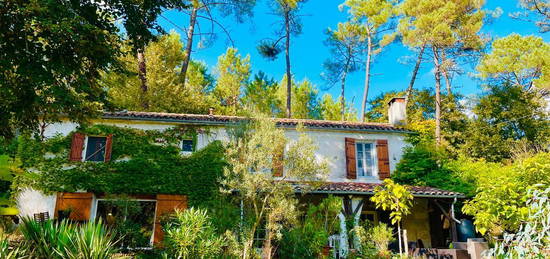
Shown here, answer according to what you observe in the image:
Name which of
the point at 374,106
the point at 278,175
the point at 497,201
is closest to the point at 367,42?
the point at 374,106

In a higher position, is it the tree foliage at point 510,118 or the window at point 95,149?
the tree foliage at point 510,118

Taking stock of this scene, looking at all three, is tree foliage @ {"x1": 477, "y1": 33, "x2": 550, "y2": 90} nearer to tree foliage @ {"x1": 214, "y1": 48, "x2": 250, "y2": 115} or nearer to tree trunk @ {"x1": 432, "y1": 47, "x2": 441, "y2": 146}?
tree trunk @ {"x1": 432, "y1": 47, "x2": 441, "y2": 146}

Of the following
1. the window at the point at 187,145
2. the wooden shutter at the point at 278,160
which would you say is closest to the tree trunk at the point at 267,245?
the wooden shutter at the point at 278,160

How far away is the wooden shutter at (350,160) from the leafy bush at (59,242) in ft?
32.8

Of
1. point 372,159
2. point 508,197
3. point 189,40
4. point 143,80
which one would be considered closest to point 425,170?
point 372,159

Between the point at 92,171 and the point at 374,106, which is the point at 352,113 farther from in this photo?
the point at 92,171

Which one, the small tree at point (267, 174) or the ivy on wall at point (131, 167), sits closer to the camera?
the small tree at point (267, 174)

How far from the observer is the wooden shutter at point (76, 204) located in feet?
38.5

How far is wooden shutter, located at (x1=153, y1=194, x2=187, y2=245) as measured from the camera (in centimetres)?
1217

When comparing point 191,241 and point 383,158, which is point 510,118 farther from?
point 191,241

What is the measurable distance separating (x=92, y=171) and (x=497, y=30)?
71.8 feet

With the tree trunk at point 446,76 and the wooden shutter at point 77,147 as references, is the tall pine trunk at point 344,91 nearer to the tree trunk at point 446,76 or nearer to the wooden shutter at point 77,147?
the tree trunk at point 446,76

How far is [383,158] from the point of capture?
1409cm

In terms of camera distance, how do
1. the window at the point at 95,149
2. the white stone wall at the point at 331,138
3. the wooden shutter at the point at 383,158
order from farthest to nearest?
the wooden shutter at the point at 383,158 < the white stone wall at the point at 331,138 < the window at the point at 95,149
